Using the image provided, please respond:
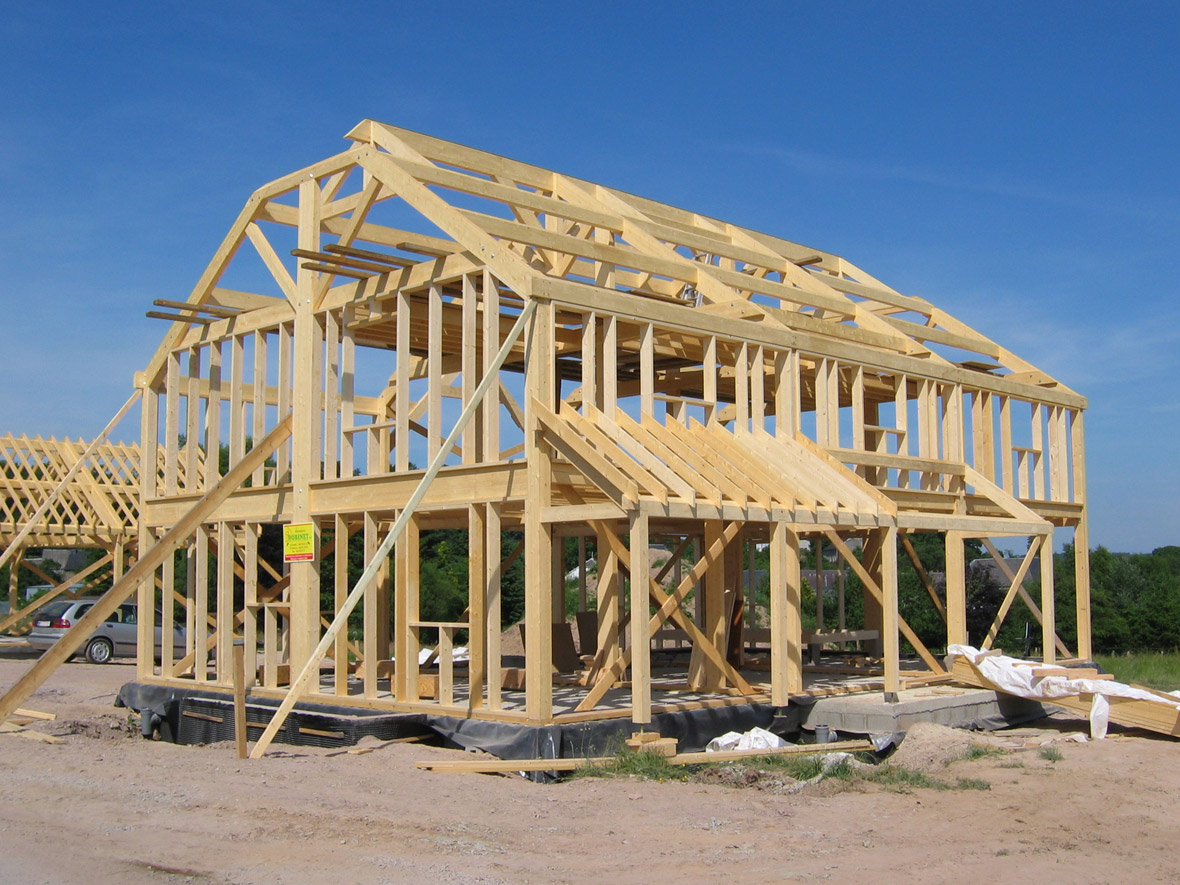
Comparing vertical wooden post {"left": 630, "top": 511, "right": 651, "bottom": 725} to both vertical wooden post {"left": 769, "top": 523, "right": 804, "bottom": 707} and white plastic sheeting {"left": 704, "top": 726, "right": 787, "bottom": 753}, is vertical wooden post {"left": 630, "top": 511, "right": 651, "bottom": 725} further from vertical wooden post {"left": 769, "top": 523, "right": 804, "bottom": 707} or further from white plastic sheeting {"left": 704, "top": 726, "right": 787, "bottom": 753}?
vertical wooden post {"left": 769, "top": 523, "right": 804, "bottom": 707}

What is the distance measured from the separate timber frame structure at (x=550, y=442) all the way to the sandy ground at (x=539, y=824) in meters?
1.38

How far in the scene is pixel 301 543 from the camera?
48.5 ft

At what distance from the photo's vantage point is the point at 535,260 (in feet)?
58.0

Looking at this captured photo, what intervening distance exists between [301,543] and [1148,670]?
49.1ft

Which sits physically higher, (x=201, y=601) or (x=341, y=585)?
(x=341, y=585)

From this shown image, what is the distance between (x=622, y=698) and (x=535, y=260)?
6.73 m

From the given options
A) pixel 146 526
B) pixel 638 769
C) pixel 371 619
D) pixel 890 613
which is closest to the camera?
pixel 638 769

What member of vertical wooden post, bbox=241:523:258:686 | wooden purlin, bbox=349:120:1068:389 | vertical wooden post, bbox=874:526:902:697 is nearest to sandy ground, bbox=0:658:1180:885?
vertical wooden post, bbox=874:526:902:697

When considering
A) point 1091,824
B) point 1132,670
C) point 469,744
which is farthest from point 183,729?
point 1132,670

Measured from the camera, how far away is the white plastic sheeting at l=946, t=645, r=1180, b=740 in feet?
45.4

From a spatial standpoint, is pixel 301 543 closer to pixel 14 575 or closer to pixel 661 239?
pixel 661 239

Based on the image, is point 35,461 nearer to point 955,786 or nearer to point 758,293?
point 758,293

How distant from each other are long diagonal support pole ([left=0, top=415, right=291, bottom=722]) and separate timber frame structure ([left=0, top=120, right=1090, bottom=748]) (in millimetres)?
71

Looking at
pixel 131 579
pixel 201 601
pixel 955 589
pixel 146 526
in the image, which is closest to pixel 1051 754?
pixel 955 589
